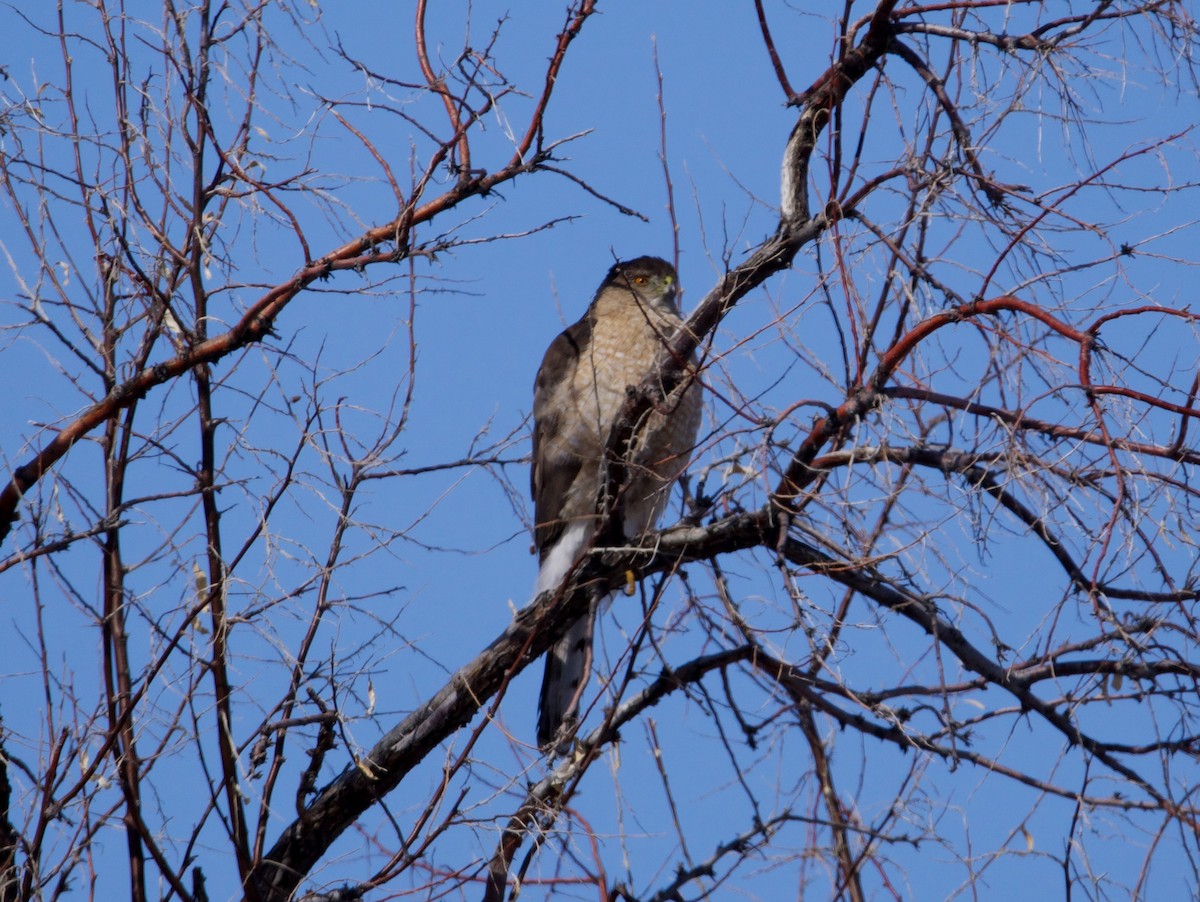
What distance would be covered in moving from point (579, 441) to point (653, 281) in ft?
3.10

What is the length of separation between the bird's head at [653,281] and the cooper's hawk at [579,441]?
191 mm

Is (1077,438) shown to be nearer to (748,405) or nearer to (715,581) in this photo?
(748,405)

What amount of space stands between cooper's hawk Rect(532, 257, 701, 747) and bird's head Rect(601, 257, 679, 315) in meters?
0.19

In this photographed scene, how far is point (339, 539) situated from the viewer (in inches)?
132

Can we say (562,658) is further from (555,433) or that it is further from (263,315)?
(263,315)

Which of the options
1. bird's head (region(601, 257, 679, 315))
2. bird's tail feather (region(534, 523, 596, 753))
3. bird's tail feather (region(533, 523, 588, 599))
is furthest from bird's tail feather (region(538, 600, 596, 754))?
bird's head (region(601, 257, 679, 315))

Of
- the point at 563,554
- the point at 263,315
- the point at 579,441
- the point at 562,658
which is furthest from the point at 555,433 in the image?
the point at 263,315

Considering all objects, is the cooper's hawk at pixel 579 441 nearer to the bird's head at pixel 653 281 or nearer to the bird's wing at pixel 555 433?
the bird's wing at pixel 555 433

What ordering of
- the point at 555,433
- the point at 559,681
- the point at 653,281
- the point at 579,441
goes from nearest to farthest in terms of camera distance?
the point at 559,681
the point at 579,441
the point at 555,433
the point at 653,281

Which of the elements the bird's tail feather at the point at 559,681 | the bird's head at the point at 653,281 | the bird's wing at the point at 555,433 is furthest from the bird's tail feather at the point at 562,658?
the bird's head at the point at 653,281

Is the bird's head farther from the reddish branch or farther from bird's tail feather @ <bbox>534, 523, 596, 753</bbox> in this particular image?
the reddish branch

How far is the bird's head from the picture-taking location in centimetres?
548

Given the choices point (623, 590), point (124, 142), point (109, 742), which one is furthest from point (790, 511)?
point (124, 142)

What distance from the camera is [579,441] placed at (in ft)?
16.2
